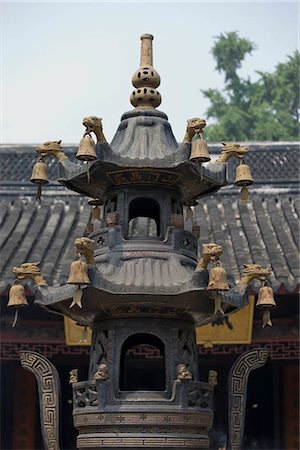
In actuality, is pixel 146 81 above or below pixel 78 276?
above

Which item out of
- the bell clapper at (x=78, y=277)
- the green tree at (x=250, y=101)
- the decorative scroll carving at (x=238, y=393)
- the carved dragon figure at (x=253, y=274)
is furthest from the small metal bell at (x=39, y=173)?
the green tree at (x=250, y=101)

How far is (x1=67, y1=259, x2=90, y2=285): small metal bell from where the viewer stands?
5086mm

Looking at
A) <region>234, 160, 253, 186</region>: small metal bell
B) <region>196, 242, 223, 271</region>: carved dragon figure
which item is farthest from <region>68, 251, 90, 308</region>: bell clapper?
<region>234, 160, 253, 186</region>: small metal bell

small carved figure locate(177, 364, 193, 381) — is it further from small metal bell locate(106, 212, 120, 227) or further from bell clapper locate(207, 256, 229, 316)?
small metal bell locate(106, 212, 120, 227)

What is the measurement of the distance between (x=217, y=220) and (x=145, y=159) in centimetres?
578

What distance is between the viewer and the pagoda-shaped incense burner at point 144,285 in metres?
5.32

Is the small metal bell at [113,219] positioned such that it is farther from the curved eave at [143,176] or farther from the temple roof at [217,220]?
the temple roof at [217,220]

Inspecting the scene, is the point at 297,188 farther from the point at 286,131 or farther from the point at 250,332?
the point at 286,131

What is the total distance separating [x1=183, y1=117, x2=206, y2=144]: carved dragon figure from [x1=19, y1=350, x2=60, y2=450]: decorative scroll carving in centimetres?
181

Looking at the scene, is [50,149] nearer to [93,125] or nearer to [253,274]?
[93,125]

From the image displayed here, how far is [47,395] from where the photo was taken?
5.66 m

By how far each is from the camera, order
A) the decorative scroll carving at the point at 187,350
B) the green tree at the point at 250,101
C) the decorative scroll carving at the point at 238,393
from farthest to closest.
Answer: the green tree at the point at 250,101, the decorative scroll carving at the point at 238,393, the decorative scroll carving at the point at 187,350

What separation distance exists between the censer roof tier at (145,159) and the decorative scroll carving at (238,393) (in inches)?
48.9

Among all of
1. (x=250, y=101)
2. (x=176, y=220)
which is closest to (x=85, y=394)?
(x=176, y=220)
